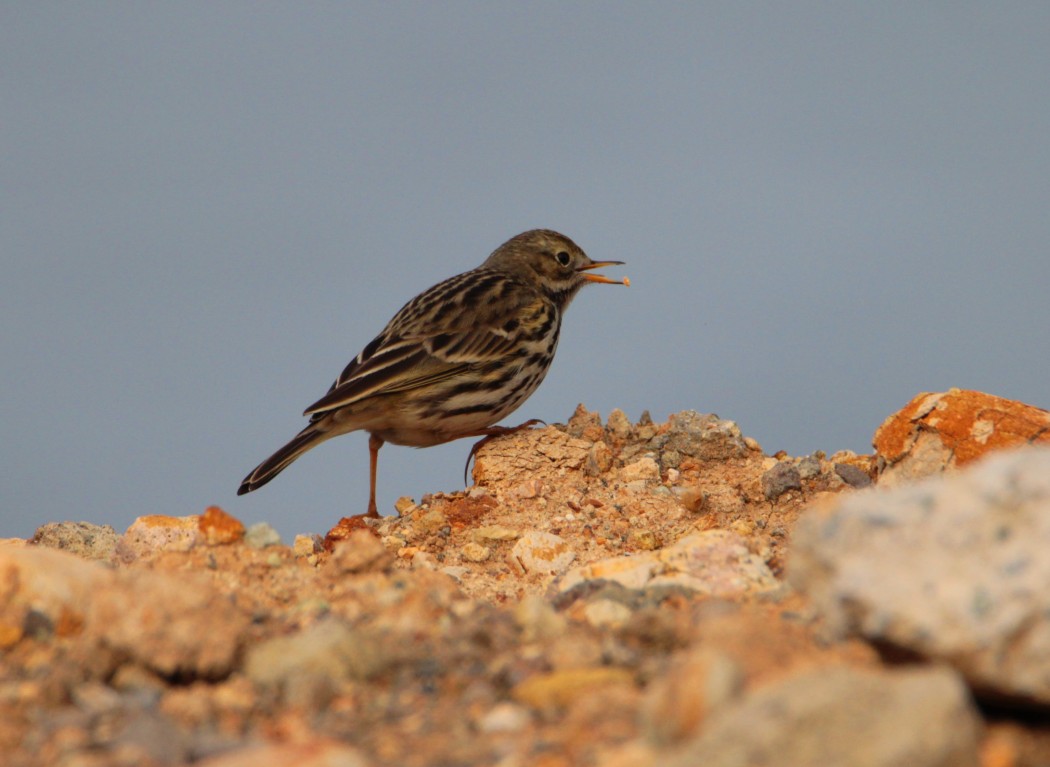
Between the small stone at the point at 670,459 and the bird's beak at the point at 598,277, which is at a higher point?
the bird's beak at the point at 598,277

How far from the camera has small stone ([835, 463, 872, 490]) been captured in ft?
31.5

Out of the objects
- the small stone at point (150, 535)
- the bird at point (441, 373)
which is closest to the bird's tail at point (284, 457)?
the bird at point (441, 373)

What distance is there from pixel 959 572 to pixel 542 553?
517 cm

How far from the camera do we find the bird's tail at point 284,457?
32.3ft

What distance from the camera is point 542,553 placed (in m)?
8.67

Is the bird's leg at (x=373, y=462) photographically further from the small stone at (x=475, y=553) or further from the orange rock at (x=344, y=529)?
the small stone at (x=475, y=553)

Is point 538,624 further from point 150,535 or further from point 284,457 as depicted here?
A: point 284,457

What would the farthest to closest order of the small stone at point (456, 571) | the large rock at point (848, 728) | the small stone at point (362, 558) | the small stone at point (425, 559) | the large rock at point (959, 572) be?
1. the small stone at point (425, 559)
2. the small stone at point (456, 571)
3. the small stone at point (362, 558)
4. the large rock at point (959, 572)
5. the large rock at point (848, 728)

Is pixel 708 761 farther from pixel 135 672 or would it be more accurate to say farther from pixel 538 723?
pixel 135 672

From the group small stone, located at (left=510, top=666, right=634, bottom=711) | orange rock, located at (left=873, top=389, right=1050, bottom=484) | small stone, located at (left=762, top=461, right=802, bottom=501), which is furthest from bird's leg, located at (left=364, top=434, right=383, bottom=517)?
small stone, located at (left=510, top=666, right=634, bottom=711)

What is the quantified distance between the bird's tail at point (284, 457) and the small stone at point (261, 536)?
10.1 ft

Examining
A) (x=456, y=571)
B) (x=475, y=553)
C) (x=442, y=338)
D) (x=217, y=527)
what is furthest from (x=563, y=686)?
(x=442, y=338)

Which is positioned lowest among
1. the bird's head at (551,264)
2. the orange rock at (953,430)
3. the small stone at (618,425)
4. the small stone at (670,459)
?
the orange rock at (953,430)

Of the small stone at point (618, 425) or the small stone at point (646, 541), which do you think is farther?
the small stone at point (618, 425)
